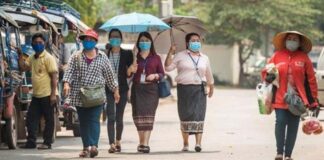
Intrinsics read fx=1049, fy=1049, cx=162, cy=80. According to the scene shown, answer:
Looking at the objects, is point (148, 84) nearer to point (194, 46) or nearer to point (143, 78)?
point (143, 78)

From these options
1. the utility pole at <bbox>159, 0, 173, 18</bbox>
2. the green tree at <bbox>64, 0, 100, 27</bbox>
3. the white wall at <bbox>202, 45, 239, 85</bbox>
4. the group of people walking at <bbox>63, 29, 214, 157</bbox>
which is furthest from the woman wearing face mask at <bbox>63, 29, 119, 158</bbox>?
the white wall at <bbox>202, 45, 239, 85</bbox>

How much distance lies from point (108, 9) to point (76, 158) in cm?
3807

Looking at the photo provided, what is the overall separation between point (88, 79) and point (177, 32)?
3.21 metres

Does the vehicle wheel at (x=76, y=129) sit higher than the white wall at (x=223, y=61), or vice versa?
the vehicle wheel at (x=76, y=129)

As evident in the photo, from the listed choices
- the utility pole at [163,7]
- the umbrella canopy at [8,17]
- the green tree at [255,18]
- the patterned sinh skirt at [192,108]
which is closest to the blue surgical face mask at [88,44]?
the umbrella canopy at [8,17]

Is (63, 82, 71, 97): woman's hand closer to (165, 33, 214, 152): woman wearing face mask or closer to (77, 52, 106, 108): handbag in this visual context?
(77, 52, 106, 108): handbag

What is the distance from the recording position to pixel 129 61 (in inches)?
629

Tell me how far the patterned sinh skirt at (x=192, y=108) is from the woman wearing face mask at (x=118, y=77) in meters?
0.90

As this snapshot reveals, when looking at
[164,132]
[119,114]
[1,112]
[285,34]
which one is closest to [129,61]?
[119,114]

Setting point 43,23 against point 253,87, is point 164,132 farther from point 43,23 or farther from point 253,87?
point 253,87

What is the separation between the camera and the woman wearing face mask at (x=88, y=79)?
14453 millimetres

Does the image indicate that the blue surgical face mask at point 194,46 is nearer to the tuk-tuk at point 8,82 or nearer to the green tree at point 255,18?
the tuk-tuk at point 8,82

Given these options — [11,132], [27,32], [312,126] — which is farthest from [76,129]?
[312,126]

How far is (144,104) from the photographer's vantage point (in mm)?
15977
